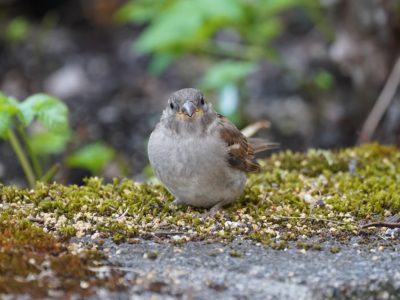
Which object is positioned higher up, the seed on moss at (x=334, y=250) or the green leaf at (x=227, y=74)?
the green leaf at (x=227, y=74)

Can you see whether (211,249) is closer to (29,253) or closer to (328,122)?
(29,253)

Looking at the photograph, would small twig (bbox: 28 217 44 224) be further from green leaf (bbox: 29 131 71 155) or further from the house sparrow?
green leaf (bbox: 29 131 71 155)

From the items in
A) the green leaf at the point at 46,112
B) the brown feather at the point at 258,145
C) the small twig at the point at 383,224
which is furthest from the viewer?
the brown feather at the point at 258,145

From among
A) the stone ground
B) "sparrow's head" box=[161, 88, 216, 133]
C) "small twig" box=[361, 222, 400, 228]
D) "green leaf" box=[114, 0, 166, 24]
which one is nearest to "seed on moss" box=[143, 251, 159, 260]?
the stone ground

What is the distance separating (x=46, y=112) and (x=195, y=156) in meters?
1.12

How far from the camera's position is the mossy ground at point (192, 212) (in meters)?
3.48

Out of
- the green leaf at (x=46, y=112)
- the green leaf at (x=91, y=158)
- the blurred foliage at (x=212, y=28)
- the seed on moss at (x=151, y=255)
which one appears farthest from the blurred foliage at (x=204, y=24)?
the seed on moss at (x=151, y=255)

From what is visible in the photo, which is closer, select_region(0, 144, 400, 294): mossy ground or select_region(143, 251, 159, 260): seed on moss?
select_region(143, 251, 159, 260): seed on moss

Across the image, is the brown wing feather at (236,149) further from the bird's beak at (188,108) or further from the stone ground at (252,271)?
the stone ground at (252,271)

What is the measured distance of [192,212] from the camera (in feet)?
14.0

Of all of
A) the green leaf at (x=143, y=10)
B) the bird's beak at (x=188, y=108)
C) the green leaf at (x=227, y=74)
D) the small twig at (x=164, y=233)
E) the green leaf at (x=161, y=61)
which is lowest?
the small twig at (x=164, y=233)

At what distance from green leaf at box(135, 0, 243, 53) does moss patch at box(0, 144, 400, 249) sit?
2.10 m

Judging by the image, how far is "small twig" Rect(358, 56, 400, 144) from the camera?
6738 millimetres

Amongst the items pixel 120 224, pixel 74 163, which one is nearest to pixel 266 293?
pixel 120 224
